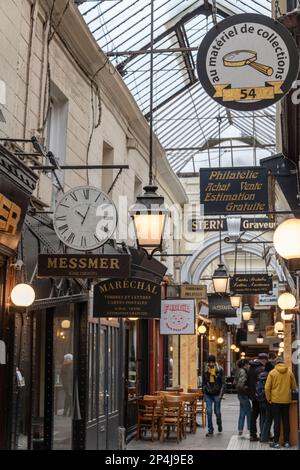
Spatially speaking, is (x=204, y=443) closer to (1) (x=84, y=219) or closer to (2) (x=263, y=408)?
(2) (x=263, y=408)

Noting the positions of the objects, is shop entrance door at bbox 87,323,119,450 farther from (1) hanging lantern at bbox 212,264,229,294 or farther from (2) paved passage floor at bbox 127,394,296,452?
(1) hanging lantern at bbox 212,264,229,294

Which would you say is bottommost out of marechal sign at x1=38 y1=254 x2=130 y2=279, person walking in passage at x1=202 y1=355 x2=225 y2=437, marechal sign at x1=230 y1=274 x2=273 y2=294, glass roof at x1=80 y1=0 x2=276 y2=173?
person walking in passage at x1=202 y1=355 x2=225 y2=437

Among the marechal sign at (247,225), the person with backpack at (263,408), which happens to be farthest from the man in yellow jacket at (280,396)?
the marechal sign at (247,225)

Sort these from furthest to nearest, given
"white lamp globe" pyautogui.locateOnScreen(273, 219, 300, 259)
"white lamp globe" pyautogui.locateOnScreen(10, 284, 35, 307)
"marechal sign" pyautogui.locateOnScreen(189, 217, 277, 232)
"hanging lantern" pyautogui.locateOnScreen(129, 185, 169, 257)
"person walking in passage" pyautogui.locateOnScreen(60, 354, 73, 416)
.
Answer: "marechal sign" pyautogui.locateOnScreen(189, 217, 277, 232) < "person walking in passage" pyautogui.locateOnScreen(60, 354, 73, 416) < "hanging lantern" pyautogui.locateOnScreen(129, 185, 169, 257) < "white lamp globe" pyautogui.locateOnScreen(10, 284, 35, 307) < "white lamp globe" pyautogui.locateOnScreen(273, 219, 300, 259)

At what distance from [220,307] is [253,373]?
7516 mm

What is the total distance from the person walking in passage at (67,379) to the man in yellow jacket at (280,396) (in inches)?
155

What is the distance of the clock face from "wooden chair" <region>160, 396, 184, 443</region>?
6672 mm

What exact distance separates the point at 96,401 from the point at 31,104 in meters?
5.40

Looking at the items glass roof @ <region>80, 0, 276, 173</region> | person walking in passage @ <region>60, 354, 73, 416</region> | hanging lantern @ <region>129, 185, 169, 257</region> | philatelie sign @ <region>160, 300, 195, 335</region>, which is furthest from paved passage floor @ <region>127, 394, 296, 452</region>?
glass roof @ <region>80, 0, 276, 173</region>

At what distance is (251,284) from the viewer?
1747cm

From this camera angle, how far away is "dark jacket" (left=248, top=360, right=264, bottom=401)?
45.1ft

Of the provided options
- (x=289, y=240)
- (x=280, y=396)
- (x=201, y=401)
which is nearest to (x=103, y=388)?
(x=280, y=396)

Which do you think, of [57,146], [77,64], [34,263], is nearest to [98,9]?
[77,64]

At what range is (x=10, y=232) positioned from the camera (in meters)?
7.74
